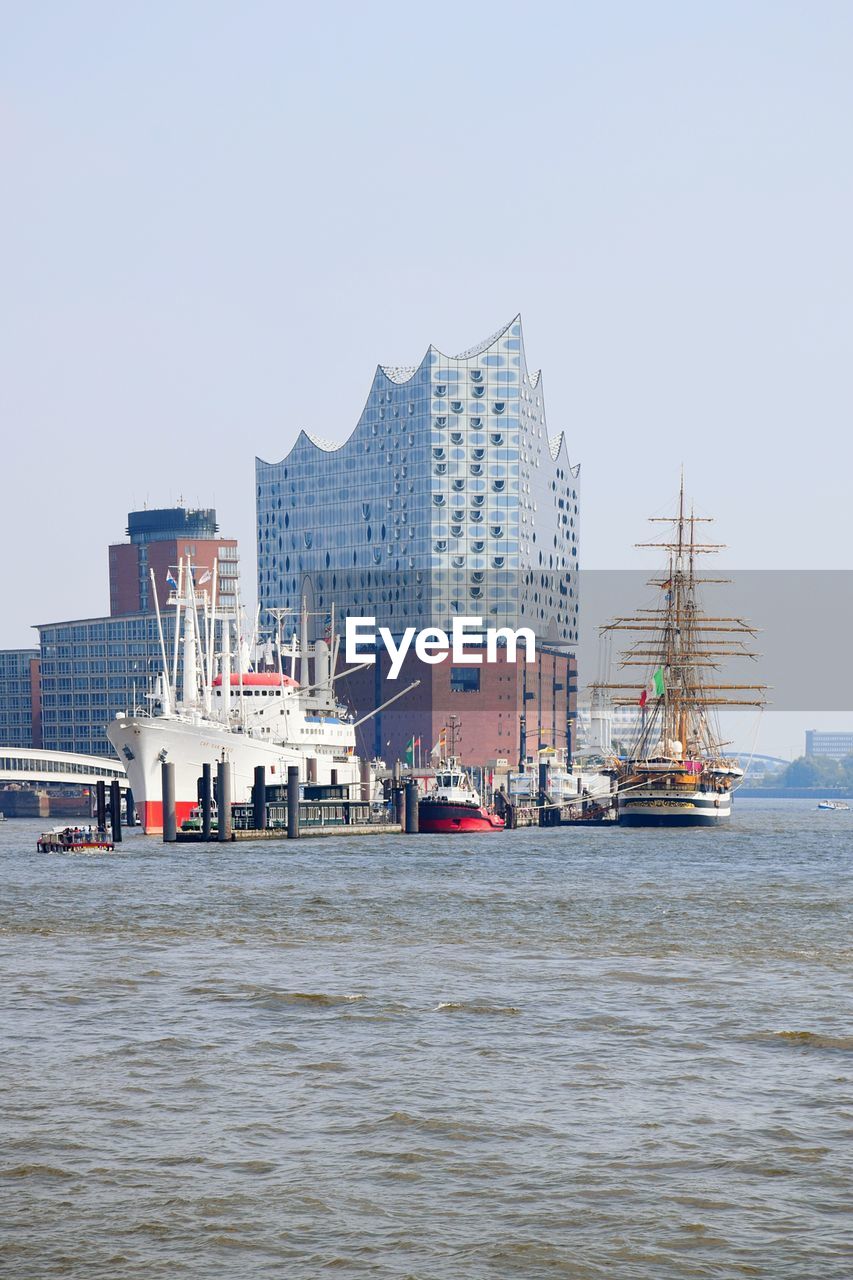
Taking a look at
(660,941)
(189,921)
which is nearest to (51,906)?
(189,921)

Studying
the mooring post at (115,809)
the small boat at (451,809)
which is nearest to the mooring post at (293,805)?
the mooring post at (115,809)

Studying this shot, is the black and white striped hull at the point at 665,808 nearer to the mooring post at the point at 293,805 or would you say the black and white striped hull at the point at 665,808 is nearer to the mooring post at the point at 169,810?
the mooring post at the point at 293,805

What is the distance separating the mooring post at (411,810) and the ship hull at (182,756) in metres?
8.78

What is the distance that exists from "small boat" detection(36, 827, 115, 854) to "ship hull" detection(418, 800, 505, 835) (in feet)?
116

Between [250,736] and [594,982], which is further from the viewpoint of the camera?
[250,736]

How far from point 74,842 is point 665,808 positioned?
219 ft

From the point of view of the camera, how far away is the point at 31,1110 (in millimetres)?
25109

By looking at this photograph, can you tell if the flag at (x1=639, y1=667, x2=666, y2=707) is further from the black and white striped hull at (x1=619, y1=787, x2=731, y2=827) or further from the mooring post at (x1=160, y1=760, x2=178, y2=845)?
the mooring post at (x1=160, y1=760, x2=178, y2=845)

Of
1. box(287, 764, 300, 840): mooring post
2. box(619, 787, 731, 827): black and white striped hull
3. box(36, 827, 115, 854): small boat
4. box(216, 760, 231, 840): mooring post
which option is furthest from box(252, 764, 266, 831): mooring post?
box(619, 787, 731, 827): black and white striped hull

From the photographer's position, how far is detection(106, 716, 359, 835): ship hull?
409ft

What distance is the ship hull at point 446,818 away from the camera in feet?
451

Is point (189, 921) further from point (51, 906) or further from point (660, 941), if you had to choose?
point (660, 941)

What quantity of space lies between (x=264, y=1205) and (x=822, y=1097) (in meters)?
10.0

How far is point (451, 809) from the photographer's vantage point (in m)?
139
